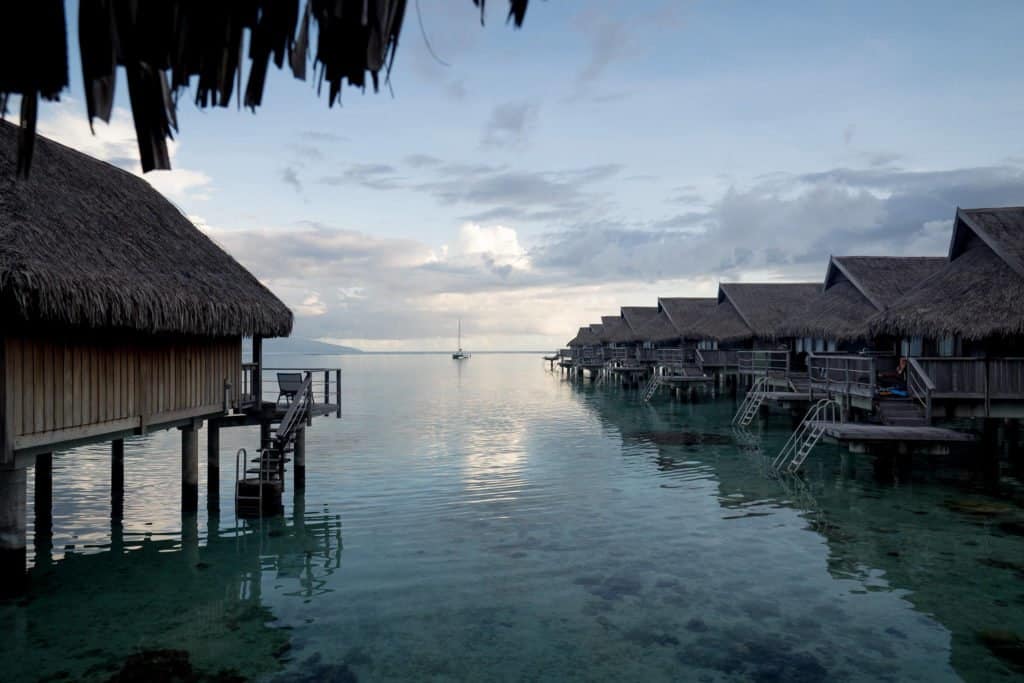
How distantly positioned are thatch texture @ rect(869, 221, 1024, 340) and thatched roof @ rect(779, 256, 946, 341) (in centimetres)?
447

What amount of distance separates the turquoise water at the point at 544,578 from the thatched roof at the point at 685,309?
26.9 metres

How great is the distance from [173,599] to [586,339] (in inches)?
2908

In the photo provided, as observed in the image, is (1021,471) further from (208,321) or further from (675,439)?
(208,321)

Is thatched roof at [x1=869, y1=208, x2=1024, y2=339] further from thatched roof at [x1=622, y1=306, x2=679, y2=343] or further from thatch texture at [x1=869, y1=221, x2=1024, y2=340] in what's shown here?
thatched roof at [x1=622, y1=306, x2=679, y2=343]

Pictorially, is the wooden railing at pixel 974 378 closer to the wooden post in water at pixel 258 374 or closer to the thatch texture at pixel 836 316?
the thatch texture at pixel 836 316

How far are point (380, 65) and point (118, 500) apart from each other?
16.0 metres

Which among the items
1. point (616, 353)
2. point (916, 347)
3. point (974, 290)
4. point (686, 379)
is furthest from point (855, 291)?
point (616, 353)

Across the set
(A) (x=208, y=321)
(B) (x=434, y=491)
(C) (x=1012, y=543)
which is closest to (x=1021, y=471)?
(C) (x=1012, y=543)

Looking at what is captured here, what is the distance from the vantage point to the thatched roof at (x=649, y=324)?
1938 inches

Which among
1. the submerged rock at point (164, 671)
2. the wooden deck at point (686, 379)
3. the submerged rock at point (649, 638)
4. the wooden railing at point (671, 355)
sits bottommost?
the submerged rock at point (649, 638)

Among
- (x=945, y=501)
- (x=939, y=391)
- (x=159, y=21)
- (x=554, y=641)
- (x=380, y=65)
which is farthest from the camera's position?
(x=939, y=391)

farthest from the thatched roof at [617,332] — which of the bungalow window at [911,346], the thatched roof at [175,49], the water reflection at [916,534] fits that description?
the thatched roof at [175,49]

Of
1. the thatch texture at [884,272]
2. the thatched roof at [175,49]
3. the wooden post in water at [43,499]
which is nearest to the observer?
the thatched roof at [175,49]

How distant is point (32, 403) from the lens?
943cm
